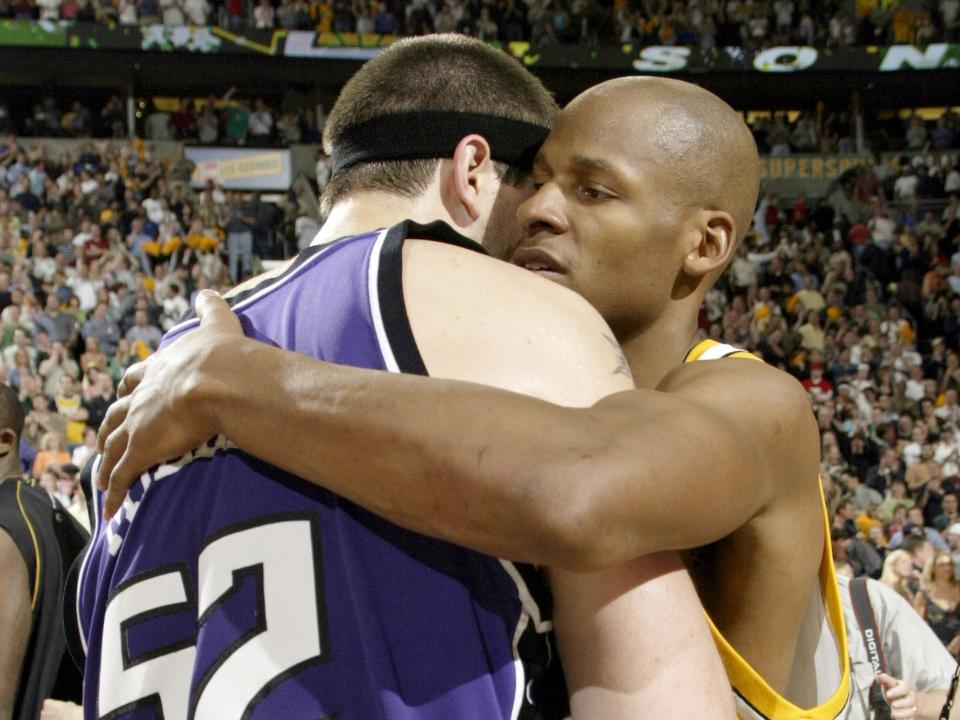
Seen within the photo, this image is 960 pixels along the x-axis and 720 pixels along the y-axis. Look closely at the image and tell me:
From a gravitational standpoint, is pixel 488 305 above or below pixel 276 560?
above

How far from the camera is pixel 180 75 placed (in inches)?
932

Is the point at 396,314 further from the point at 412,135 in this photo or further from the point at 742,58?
Result: the point at 742,58

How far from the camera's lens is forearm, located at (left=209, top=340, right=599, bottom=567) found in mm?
1346

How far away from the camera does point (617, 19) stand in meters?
24.7

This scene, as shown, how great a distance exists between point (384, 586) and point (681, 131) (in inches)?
43.1

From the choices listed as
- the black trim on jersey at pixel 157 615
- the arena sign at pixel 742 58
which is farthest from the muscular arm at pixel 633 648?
the arena sign at pixel 742 58

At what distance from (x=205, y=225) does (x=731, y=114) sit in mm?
16322

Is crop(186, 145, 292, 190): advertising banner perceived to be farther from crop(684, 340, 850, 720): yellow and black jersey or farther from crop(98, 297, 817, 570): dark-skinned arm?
crop(98, 297, 817, 570): dark-skinned arm

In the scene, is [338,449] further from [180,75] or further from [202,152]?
[180,75]

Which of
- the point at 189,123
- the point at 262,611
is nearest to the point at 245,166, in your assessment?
the point at 189,123

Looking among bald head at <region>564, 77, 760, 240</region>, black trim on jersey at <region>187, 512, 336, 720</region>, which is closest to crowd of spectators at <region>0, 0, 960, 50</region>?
bald head at <region>564, 77, 760, 240</region>

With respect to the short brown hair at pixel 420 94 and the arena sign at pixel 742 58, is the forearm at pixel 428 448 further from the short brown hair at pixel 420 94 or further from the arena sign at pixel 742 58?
the arena sign at pixel 742 58

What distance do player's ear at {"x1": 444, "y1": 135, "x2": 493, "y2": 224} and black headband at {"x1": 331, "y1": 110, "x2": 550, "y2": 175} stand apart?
15mm

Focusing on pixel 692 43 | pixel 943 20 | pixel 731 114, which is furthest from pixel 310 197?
A: pixel 731 114
